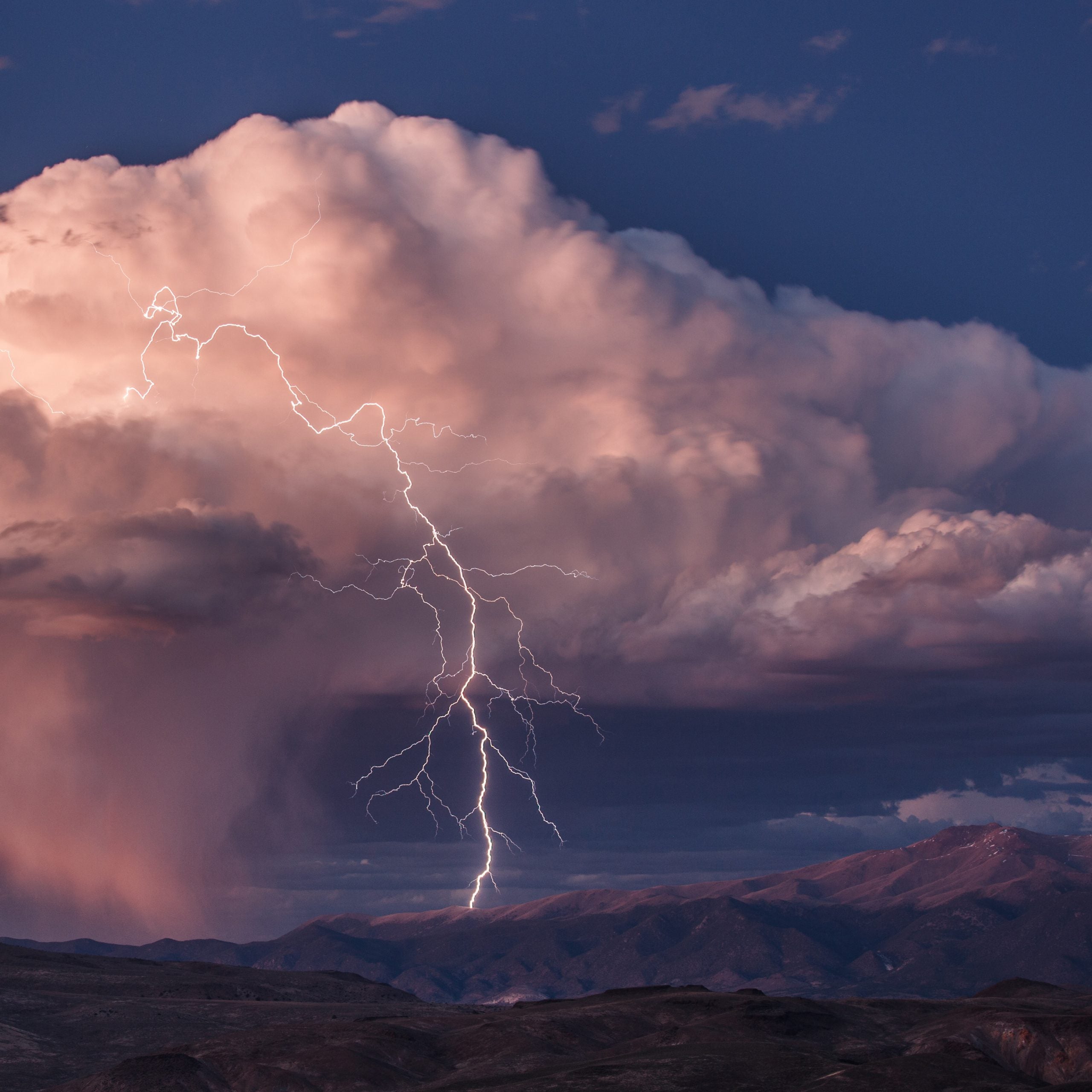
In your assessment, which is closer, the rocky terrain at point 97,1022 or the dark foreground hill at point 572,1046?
the dark foreground hill at point 572,1046

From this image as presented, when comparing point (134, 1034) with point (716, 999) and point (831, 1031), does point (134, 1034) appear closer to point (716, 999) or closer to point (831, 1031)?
point (716, 999)

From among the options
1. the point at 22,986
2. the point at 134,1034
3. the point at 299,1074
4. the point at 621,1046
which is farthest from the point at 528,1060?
the point at 22,986

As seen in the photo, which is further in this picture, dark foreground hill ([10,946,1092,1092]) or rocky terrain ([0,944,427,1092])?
rocky terrain ([0,944,427,1092])

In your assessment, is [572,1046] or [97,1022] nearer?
[572,1046]

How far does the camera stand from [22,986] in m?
188

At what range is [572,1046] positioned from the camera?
13525cm

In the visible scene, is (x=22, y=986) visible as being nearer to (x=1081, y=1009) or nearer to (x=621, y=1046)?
(x=621, y=1046)

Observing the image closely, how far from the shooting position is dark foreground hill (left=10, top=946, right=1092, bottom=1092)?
110 metres

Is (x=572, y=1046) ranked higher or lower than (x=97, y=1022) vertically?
lower

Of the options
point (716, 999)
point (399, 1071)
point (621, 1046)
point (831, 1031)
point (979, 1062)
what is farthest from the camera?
point (716, 999)

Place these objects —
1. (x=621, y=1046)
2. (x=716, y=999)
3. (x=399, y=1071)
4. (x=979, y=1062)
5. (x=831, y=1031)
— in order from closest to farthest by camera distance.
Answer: (x=979, y=1062) < (x=399, y=1071) < (x=621, y=1046) < (x=831, y=1031) < (x=716, y=999)

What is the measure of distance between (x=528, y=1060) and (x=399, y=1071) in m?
11.8

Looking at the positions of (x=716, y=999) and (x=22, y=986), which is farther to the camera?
(x=22, y=986)

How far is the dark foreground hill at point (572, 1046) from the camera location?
110m
